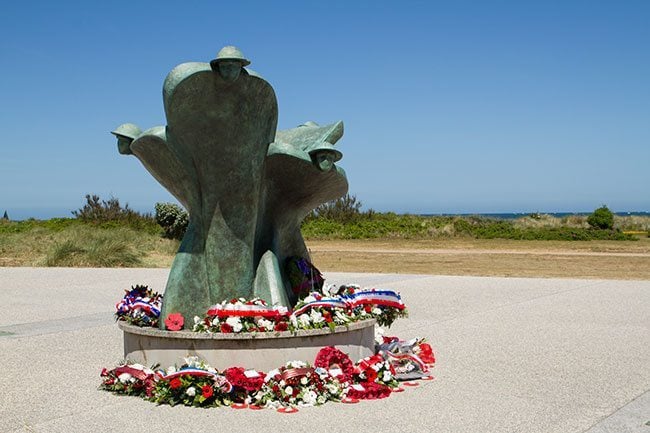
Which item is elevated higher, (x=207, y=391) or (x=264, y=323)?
(x=264, y=323)

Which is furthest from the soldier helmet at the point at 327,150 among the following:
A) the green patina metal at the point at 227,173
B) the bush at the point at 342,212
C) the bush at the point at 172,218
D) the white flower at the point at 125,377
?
the bush at the point at 342,212

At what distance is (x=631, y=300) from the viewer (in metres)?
12.3

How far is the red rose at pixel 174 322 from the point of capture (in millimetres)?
6180

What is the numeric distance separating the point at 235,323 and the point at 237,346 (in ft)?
0.61

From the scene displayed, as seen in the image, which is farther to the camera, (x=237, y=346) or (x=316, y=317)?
(x=316, y=317)

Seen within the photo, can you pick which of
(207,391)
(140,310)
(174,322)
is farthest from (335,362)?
(140,310)

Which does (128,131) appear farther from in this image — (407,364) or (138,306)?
(407,364)

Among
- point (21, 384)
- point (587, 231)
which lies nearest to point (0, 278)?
point (21, 384)

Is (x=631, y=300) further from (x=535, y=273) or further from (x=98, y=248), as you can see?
(x=98, y=248)

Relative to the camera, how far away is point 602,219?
3691 cm

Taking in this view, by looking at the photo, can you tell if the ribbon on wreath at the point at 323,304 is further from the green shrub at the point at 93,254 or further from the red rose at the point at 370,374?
the green shrub at the point at 93,254

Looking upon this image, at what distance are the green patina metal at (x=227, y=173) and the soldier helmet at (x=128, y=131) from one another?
0.05ft

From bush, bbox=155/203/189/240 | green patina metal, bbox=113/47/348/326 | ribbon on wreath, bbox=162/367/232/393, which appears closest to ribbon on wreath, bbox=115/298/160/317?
green patina metal, bbox=113/47/348/326

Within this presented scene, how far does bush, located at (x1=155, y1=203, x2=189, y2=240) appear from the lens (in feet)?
83.3
